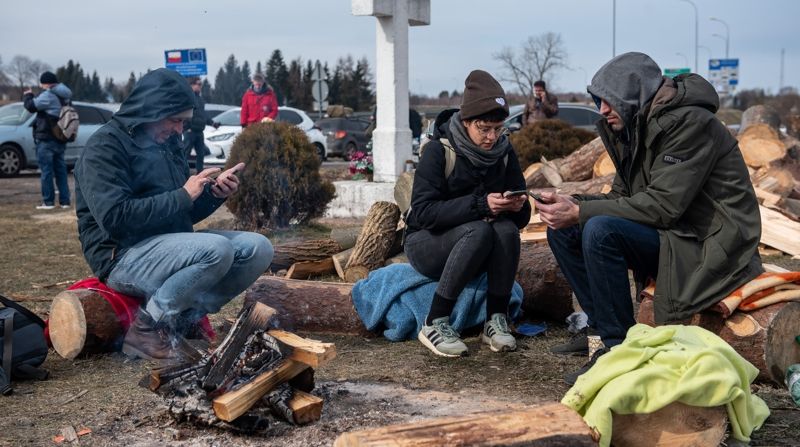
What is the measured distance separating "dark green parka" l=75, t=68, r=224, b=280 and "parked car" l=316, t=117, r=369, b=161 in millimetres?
20265

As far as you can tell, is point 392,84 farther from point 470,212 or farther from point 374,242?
point 470,212

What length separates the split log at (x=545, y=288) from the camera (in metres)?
5.18

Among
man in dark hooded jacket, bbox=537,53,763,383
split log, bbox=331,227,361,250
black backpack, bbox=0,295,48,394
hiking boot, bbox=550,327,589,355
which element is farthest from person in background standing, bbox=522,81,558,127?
black backpack, bbox=0,295,48,394

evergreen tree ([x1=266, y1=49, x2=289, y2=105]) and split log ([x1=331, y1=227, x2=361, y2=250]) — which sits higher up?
evergreen tree ([x1=266, y1=49, x2=289, y2=105])

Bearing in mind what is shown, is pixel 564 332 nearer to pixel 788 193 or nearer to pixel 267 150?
pixel 267 150

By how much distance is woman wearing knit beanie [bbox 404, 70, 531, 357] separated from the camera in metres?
4.59

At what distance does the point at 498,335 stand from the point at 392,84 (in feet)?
21.2

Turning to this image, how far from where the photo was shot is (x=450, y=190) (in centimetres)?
474

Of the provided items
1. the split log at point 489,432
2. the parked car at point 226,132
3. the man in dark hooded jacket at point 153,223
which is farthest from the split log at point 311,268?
the parked car at point 226,132

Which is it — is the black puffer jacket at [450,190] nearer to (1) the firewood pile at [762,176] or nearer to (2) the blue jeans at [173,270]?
(2) the blue jeans at [173,270]

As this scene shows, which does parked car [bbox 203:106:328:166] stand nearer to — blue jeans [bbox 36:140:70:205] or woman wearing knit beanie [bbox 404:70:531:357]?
blue jeans [bbox 36:140:70:205]

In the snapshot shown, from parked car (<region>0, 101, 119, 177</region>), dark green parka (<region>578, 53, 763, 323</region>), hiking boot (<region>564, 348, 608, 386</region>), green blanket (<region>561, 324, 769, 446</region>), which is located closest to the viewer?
green blanket (<region>561, 324, 769, 446</region>)

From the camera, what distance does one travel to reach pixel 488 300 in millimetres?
4848

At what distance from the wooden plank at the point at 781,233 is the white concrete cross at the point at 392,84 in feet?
14.8
